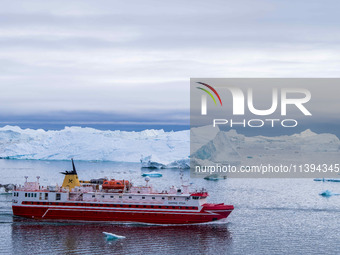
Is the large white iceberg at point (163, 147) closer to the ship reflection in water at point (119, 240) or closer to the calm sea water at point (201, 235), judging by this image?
the calm sea water at point (201, 235)

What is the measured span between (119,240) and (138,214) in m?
5.87

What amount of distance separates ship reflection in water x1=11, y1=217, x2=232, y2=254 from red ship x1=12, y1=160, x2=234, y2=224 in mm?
808

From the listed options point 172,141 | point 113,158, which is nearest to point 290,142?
point 172,141

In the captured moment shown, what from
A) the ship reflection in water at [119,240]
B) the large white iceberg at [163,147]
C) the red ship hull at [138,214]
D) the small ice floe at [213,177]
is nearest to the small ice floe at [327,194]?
the small ice floe at [213,177]

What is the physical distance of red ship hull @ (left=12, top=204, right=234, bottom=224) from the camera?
4572 cm

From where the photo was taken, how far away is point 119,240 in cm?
4034

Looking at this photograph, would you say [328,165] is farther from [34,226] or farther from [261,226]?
[34,226]

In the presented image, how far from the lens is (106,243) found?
39.4 metres

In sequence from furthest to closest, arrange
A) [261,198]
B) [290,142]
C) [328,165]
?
1. [290,142]
2. [328,165]
3. [261,198]

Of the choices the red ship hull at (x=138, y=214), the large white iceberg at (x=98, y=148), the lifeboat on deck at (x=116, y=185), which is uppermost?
the large white iceberg at (x=98, y=148)

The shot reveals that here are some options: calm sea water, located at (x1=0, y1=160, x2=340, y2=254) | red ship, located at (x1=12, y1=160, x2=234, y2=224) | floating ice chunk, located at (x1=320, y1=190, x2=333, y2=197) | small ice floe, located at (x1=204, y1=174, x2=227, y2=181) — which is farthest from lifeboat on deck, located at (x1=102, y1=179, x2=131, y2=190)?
small ice floe, located at (x1=204, y1=174, x2=227, y2=181)

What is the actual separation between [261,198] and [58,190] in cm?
2969

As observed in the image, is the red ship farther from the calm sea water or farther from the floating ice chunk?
the floating ice chunk

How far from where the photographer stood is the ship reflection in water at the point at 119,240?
124 ft
